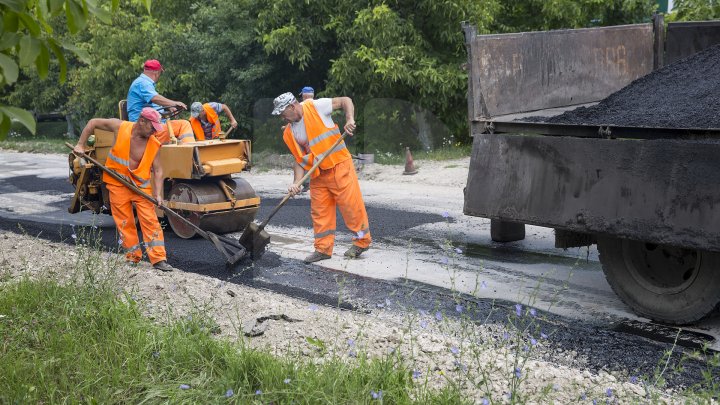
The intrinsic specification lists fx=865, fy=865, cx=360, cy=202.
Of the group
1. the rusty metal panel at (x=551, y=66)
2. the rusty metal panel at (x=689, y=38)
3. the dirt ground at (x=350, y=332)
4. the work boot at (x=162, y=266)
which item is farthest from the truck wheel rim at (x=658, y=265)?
the work boot at (x=162, y=266)

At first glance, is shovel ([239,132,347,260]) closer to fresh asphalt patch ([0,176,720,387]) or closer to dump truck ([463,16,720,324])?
fresh asphalt patch ([0,176,720,387])

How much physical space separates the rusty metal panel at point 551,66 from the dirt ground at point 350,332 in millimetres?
1904

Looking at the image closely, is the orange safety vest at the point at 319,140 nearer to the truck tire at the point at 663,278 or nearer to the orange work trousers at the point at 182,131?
the orange work trousers at the point at 182,131

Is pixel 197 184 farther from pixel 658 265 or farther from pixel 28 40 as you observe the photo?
pixel 28 40

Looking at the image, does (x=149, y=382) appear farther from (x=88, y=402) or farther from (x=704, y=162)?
(x=704, y=162)

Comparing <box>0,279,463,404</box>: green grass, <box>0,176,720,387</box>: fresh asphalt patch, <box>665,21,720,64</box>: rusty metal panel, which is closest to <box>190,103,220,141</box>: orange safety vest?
<box>0,176,720,387</box>: fresh asphalt patch

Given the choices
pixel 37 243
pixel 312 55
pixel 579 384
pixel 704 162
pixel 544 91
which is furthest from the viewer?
pixel 312 55

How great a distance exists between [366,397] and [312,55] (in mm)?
13036

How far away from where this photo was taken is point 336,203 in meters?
7.61

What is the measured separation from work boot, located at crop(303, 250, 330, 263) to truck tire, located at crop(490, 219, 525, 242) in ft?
4.97

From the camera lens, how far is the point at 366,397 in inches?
144

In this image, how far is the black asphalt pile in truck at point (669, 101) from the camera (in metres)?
5.37

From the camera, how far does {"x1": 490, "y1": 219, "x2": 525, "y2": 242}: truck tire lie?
7707 mm

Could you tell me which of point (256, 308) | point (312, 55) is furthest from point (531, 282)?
point (312, 55)
